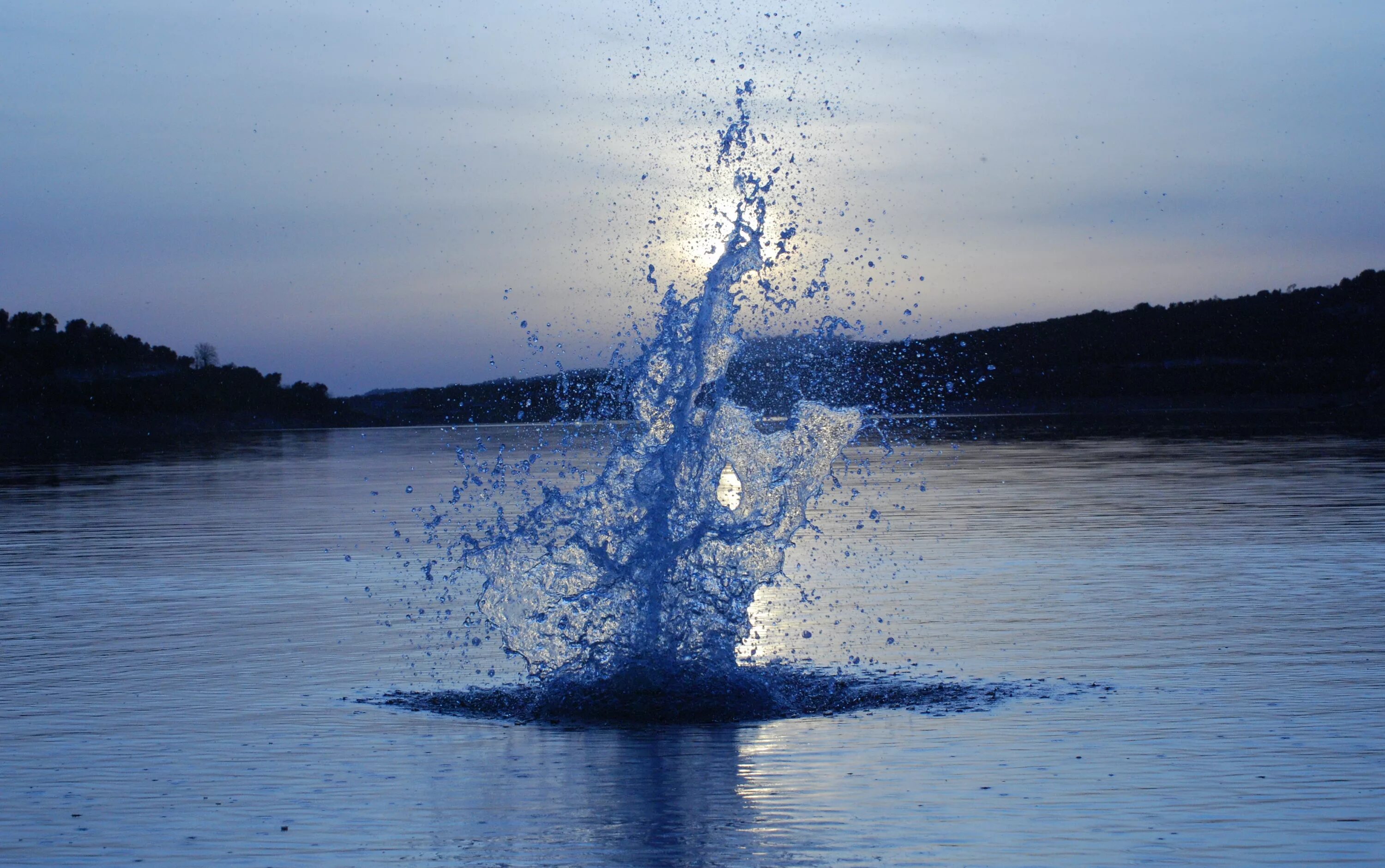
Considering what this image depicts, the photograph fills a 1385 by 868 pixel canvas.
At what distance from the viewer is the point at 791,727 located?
10.6 m

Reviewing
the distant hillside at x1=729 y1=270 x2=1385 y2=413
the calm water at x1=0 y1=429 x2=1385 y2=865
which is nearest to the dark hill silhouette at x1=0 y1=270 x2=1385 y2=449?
the distant hillside at x1=729 y1=270 x2=1385 y2=413

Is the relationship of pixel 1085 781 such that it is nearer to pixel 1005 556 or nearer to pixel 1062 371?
pixel 1005 556

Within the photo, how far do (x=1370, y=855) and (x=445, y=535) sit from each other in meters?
20.3

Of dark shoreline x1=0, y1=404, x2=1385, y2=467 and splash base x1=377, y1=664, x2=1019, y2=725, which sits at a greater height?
dark shoreline x1=0, y1=404, x2=1385, y2=467

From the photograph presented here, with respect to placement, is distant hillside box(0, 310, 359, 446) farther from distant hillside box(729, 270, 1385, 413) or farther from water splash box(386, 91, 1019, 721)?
water splash box(386, 91, 1019, 721)

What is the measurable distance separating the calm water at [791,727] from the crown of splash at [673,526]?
0.98 m

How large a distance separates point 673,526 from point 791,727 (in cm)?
281

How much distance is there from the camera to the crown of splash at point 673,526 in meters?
12.5

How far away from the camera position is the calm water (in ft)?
25.9

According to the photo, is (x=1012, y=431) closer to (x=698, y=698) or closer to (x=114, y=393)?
(x=698, y=698)

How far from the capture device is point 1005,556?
20.9 m

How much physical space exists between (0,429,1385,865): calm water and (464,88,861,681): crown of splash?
0.98 meters

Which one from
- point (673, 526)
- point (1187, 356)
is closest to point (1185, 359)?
point (1187, 356)

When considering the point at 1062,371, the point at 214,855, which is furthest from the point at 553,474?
the point at 1062,371
